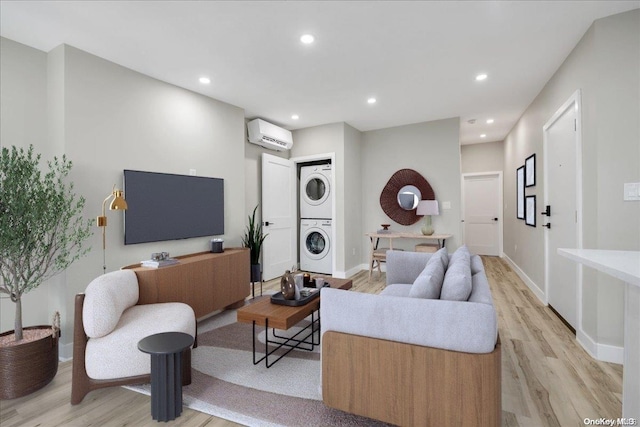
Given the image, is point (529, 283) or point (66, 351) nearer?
point (66, 351)

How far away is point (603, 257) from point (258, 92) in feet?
11.4

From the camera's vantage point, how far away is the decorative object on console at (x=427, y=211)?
188 inches

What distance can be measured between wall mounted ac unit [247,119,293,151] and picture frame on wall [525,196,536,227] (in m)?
3.73

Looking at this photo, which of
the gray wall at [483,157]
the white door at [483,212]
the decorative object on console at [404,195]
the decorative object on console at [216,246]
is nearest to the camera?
the decorative object on console at [216,246]

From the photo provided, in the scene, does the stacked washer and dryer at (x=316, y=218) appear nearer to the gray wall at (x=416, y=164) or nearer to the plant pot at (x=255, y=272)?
the gray wall at (x=416, y=164)

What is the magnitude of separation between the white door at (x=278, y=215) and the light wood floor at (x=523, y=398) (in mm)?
2790

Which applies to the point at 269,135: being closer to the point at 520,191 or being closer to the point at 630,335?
the point at 520,191

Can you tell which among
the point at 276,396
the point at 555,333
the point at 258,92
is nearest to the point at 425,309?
the point at 276,396

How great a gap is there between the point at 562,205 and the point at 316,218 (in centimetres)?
344

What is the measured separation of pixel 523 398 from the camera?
1.84m

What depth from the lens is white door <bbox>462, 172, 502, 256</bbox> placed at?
6.74 m

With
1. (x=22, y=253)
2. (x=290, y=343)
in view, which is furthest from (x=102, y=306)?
(x=290, y=343)

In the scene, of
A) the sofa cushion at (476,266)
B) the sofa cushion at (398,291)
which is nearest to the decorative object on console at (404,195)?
the sofa cushion at (398,291)

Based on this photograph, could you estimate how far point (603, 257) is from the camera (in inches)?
54.5
